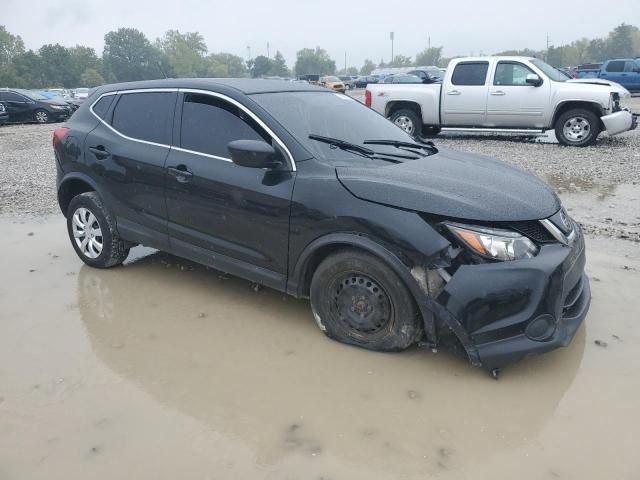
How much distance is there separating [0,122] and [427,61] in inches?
4583

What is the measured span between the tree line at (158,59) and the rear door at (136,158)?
77038 mm

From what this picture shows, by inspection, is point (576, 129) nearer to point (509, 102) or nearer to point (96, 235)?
point (509, 102)

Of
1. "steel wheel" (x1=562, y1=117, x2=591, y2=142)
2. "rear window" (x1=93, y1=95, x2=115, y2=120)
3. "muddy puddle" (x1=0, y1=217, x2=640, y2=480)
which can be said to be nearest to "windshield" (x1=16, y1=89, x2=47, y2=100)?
"rear window" (x1=93, y1=95, x2=115, y2=120)

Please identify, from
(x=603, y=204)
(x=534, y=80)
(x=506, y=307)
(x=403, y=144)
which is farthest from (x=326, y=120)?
(x=534, y=80)

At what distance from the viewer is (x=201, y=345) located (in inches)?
142

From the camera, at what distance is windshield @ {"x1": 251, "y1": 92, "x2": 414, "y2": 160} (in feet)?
12.2

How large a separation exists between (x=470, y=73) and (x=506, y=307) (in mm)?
9881

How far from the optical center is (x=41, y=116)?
66.8ft

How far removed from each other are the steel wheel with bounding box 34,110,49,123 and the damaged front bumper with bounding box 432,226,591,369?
21.1m

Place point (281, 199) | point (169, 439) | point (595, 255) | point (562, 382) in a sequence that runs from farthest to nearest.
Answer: point (595, 255), point (281, 199), point (562, 382), point (169, 439)

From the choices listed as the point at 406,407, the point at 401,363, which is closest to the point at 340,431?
the point at 406,407

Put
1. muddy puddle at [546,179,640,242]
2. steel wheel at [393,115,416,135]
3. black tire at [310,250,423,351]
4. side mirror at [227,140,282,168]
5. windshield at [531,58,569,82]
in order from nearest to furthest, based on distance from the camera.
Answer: black tire at [310,250,423,351] → side mirror at [227,140,282,168] → muddy puddle at [546,179,640,242] → windshield at [531,58,569,82] → steel wheel at [393,115,416,135]

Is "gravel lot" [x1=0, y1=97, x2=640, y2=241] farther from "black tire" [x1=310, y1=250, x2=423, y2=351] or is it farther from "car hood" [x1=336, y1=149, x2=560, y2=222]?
"black tire" [x1=310, y1=250, x2=423, y2=351]

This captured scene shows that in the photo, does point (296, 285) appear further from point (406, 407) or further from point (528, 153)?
point (528, 153)
